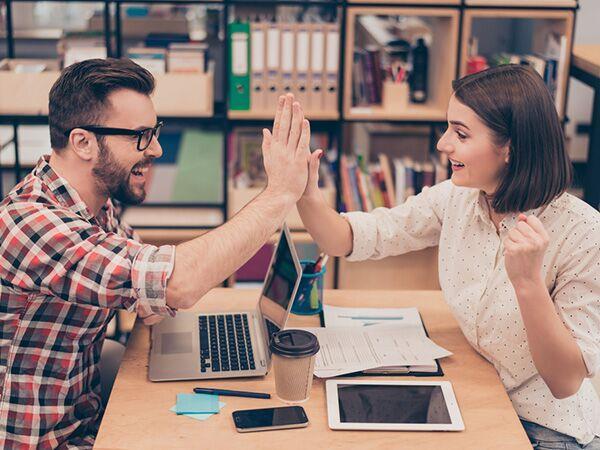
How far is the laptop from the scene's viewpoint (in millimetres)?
1790

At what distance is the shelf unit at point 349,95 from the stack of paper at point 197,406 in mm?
A: 1755

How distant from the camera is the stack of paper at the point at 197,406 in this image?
5.33ft

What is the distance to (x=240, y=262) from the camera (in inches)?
68.4

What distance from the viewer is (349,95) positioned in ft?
10.9

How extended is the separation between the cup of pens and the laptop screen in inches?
3.9

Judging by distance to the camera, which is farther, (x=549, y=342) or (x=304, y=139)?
(x=304, y=139)

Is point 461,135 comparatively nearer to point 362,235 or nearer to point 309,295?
point 362,235

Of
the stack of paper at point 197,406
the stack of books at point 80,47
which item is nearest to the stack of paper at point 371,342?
the stack of paper at point 197,406

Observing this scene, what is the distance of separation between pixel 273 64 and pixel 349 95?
0.31 metres

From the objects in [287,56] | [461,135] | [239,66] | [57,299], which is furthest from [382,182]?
[57,299]

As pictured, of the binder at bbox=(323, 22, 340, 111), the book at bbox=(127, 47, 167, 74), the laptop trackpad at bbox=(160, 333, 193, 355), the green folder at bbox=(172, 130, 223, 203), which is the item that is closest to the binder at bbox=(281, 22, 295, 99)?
the binder at bbox=(323, 22, 340, 111)

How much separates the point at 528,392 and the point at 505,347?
4.1 inches

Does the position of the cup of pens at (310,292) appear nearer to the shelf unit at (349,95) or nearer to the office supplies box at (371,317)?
the office supplies box at (371,317)

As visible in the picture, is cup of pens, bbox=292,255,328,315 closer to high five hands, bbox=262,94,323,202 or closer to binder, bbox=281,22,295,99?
high five hands, bbox=262,94,323,202
